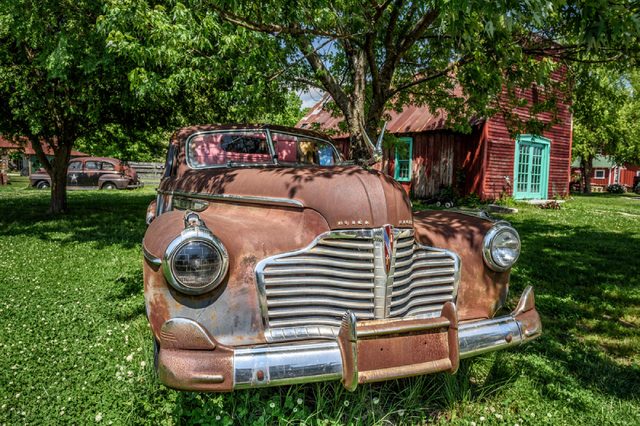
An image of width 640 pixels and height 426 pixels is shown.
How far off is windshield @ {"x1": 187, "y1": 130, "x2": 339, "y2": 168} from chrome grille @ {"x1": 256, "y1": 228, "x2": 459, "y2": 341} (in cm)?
171

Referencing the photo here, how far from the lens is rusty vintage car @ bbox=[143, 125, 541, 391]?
6.59 feet

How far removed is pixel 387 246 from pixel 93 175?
76.6 feet

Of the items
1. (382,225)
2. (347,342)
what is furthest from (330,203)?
(347,342)

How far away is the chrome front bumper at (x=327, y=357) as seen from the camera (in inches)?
77.0

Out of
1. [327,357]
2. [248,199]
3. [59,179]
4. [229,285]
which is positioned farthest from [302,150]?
[59,179]

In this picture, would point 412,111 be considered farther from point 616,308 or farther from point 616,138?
point 616,138

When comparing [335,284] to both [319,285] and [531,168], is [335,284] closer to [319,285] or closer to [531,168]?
[319,285]

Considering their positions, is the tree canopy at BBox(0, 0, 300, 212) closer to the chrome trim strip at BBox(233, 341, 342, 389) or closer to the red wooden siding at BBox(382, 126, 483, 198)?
the chrome trim strip at BBox(233, 341, 342, 389)

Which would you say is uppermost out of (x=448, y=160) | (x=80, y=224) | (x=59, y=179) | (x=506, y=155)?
(x=506, y=155)

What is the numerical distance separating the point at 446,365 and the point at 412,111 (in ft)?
48.1

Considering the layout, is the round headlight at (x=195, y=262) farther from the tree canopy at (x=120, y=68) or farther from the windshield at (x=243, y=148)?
the tree canopy at (x=120, y=68)

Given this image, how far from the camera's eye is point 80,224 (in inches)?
377

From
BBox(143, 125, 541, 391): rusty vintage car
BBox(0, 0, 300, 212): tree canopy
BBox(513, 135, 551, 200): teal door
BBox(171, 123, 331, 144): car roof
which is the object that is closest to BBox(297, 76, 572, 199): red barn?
BBox(513, 135, 551, 200): teal door

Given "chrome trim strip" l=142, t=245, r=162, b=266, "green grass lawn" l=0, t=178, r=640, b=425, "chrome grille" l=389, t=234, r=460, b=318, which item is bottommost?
"green grass lawn" l=0, t=178, r=640, b=425
